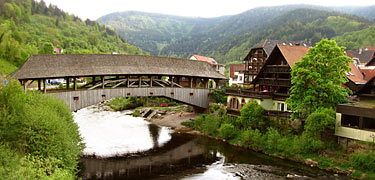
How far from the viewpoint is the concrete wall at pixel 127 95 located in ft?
85.9

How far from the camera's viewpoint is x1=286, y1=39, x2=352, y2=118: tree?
22578 millimetres

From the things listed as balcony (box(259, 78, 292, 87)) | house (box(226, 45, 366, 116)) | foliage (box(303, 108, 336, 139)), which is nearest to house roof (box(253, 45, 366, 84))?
house (box(226, 45, 366, 116))

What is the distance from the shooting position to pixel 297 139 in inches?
922

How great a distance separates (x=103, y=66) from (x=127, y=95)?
11.7ft

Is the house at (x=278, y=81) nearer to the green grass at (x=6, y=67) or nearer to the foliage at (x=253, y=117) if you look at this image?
the foliage at (x=253, y=117)

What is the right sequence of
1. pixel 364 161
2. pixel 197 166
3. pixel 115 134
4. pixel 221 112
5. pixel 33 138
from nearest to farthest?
pixel 33 138
pixel 364 161
pixel 197 166
pixel 115 134
pixel 221 112

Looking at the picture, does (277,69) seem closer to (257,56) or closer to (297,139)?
(297,139)

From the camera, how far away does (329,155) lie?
21766mm

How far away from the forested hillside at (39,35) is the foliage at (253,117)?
109ft

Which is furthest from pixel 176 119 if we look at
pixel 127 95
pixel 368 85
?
pixel 368 85

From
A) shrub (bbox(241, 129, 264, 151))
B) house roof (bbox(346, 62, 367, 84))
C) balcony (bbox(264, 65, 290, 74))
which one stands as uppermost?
balcony (bbox(264, 65, 290, 74))

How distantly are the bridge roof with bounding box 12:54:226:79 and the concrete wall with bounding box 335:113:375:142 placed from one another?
629 inches

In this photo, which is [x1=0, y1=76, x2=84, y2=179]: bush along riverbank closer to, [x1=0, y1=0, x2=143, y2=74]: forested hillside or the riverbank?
the riverbank

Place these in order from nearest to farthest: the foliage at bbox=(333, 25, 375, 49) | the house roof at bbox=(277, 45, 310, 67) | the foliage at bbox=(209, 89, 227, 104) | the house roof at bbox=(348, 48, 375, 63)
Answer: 1. the house roof at bbox=(277, 45, 310, 67)
2. the foliage at bbox=(209, 89, 227, 104)
3. the house roof at bbox=(348, 48, 375, 63)
4. the foliage at bbox=(333, 25, 375, 49)
